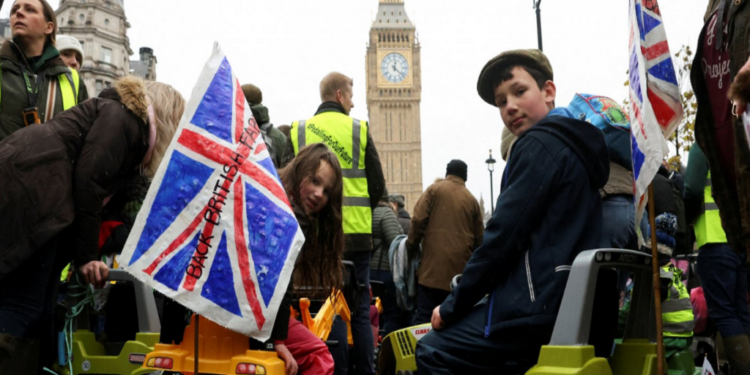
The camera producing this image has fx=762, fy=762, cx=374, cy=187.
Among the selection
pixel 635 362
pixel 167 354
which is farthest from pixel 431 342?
pixel 167 354

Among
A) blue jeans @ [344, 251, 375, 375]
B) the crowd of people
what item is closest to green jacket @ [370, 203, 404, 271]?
blue jeans @ [344, 251, 375, 375]

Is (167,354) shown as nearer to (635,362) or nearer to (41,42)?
(635,362)

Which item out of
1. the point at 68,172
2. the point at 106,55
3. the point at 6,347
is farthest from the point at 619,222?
the point at 106,55

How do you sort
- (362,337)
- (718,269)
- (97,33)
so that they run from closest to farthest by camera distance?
(718,269) < (362,337) < (97,33)

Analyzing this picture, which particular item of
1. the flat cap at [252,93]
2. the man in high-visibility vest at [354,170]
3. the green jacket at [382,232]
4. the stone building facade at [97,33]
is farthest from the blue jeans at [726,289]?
the stone building facade at [97,33]

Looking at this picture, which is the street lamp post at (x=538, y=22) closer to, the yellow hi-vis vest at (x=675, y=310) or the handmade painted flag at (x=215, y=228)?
the yellow hi-vis vest at (x=675, y=310)

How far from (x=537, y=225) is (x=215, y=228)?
3.77ft

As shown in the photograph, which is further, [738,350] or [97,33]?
[97,33]

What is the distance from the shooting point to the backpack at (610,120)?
12.1ft

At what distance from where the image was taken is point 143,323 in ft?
12.4

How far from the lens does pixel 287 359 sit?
2840 mm

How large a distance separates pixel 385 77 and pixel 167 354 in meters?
85.1

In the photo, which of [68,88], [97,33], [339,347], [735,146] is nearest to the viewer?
[735,146]

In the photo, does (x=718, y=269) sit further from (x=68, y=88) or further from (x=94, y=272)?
(x=68, y=88)
